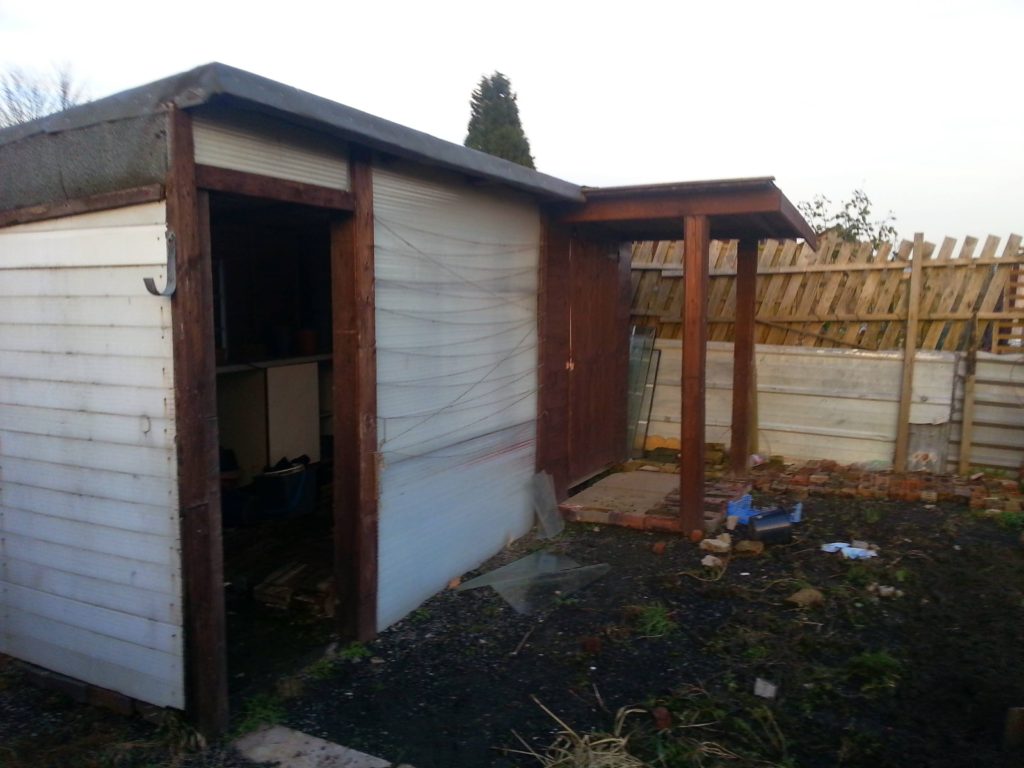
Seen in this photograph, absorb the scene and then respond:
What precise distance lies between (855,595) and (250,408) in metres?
4.91

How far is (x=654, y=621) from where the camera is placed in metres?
4.72

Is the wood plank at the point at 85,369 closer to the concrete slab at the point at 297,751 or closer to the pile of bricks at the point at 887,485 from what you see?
the concrete slab at the point at 297,751

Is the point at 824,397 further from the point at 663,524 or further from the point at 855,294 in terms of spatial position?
the point at 663,524

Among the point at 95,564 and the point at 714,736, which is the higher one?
the point at 95,564

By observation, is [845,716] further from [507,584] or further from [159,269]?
[159,269]

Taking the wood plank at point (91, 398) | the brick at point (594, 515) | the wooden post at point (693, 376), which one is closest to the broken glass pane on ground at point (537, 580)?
the brick at point (594, 515)

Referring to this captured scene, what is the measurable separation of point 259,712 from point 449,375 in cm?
241

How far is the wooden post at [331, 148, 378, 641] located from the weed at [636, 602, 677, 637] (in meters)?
1.61

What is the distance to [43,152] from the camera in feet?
12.5

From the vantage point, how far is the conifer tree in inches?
650

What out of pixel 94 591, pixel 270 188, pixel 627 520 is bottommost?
pixel 627 520

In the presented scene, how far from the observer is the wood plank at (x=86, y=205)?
3357 mm

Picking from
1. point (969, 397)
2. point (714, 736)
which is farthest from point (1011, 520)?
point (714, 736)

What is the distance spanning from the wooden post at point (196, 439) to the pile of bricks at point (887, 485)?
5594 millimetres
